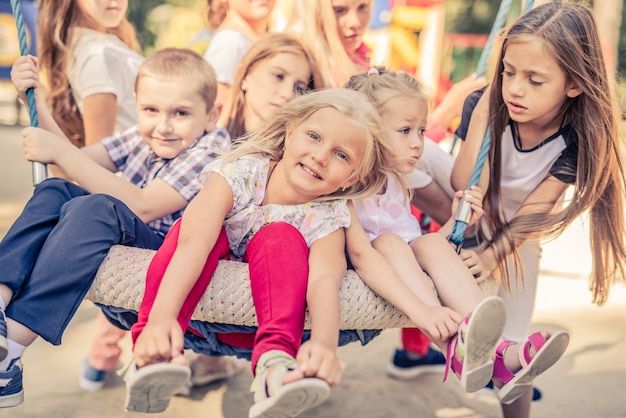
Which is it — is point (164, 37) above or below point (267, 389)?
below

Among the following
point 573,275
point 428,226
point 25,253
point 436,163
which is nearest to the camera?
point 25,253

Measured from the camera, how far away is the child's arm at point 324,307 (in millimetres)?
1356

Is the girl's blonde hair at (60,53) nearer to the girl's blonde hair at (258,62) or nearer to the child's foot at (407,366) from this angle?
the girl's blonde hair at (258,62)

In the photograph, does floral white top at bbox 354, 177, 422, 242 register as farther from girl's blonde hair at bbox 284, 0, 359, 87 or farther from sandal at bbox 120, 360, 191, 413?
sandal at bbox 120, 360, 191, 413

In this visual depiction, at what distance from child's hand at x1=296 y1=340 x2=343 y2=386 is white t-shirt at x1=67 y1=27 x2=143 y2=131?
4.64 ft

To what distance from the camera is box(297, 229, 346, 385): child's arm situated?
4.45 feet

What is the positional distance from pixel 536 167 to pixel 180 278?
110 centimetres

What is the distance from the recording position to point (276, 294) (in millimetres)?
1482

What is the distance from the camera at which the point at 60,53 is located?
8.18 feet

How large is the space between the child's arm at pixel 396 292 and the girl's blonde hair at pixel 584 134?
38 centimetres

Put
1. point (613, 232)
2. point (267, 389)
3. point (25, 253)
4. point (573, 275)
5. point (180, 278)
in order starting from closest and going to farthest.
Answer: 1. point (267, 389)
2. point (180, 278)
3. point (25, 253)
4. point (613, 232)
5. point (573, 275)

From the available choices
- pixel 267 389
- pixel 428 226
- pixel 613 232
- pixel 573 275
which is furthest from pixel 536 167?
pixel 573 275

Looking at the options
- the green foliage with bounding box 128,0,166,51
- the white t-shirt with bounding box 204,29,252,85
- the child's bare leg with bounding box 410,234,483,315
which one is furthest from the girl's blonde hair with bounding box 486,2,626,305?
the green foliage with bounding box 128,0,166,51

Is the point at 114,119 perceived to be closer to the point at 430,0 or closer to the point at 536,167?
the point at 536,167
